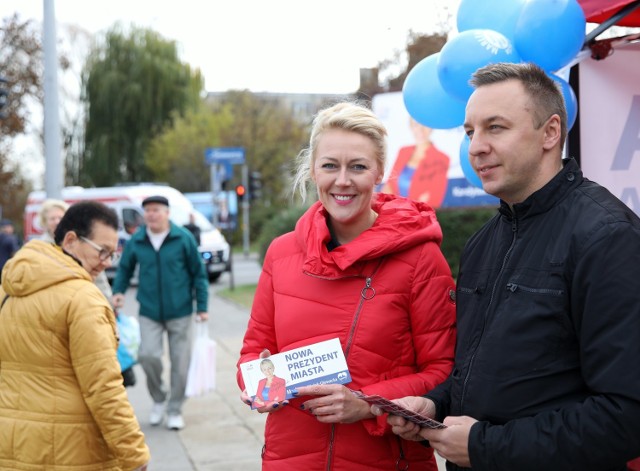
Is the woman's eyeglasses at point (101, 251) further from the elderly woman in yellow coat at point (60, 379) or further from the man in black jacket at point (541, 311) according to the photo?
the man in black jacket at point (541, 311)

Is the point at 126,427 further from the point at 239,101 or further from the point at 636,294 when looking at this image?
the point at 239,101

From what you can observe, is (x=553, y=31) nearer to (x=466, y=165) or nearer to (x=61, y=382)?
(x=466, y=165)

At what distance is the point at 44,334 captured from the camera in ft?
10.2

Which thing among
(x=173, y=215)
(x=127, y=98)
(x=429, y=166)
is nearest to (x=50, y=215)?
(x=429, y=166)

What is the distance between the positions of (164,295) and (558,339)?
570cm

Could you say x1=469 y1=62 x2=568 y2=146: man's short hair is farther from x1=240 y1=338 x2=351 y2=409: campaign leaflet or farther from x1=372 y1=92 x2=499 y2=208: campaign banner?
x1=372 y1=92 x2=499 y2=208: campaign banner

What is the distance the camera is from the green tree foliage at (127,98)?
40.2 meters

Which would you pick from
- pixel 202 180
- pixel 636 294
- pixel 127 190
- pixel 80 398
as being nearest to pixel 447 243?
pixel 127 190

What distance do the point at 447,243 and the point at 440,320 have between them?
1338 cm

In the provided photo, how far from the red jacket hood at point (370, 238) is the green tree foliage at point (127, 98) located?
128 ft

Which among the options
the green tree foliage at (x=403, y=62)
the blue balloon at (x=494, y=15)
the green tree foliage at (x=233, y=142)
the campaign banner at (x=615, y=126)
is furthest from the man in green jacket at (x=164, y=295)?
the green tree foliage at (x=233, y=142)

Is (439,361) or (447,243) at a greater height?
(439,361)

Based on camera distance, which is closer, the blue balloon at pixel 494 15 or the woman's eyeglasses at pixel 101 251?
the woman's eyeglasses at pixel 101 251

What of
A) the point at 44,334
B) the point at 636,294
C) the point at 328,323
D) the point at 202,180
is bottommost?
the point at 202,180
